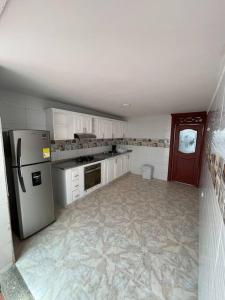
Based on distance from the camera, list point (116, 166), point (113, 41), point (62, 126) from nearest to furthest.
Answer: point (113, 41), point (62, 126), point (116, 166)

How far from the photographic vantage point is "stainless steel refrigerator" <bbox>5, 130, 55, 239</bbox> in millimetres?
1853

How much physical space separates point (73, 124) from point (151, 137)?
9.25ft

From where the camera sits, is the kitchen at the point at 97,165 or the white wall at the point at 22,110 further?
the white wall at the point at 22,110

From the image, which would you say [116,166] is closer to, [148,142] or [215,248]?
[148,142]

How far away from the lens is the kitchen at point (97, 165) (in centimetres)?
79

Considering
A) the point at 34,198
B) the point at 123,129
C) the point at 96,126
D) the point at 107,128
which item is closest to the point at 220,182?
the point at 34,198

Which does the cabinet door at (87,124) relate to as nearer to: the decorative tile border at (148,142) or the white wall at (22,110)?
the white wall at (22,110)

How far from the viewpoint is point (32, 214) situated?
2068 millimetres

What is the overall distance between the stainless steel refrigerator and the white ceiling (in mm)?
818

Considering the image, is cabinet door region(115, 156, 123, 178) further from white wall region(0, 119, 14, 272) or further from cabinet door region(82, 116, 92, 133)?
white wall region(0, 119, 14, 272)

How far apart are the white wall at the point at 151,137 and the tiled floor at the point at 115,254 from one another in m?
1.81

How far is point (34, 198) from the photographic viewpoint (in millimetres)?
2076

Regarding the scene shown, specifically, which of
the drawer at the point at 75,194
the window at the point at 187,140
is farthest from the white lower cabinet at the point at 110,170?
the window at the point at 187,140

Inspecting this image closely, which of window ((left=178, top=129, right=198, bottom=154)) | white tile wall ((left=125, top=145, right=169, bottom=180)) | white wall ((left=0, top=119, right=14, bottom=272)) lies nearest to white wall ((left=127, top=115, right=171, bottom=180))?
white tile wall ((left=125, top=145, right=169, bottom=180))
